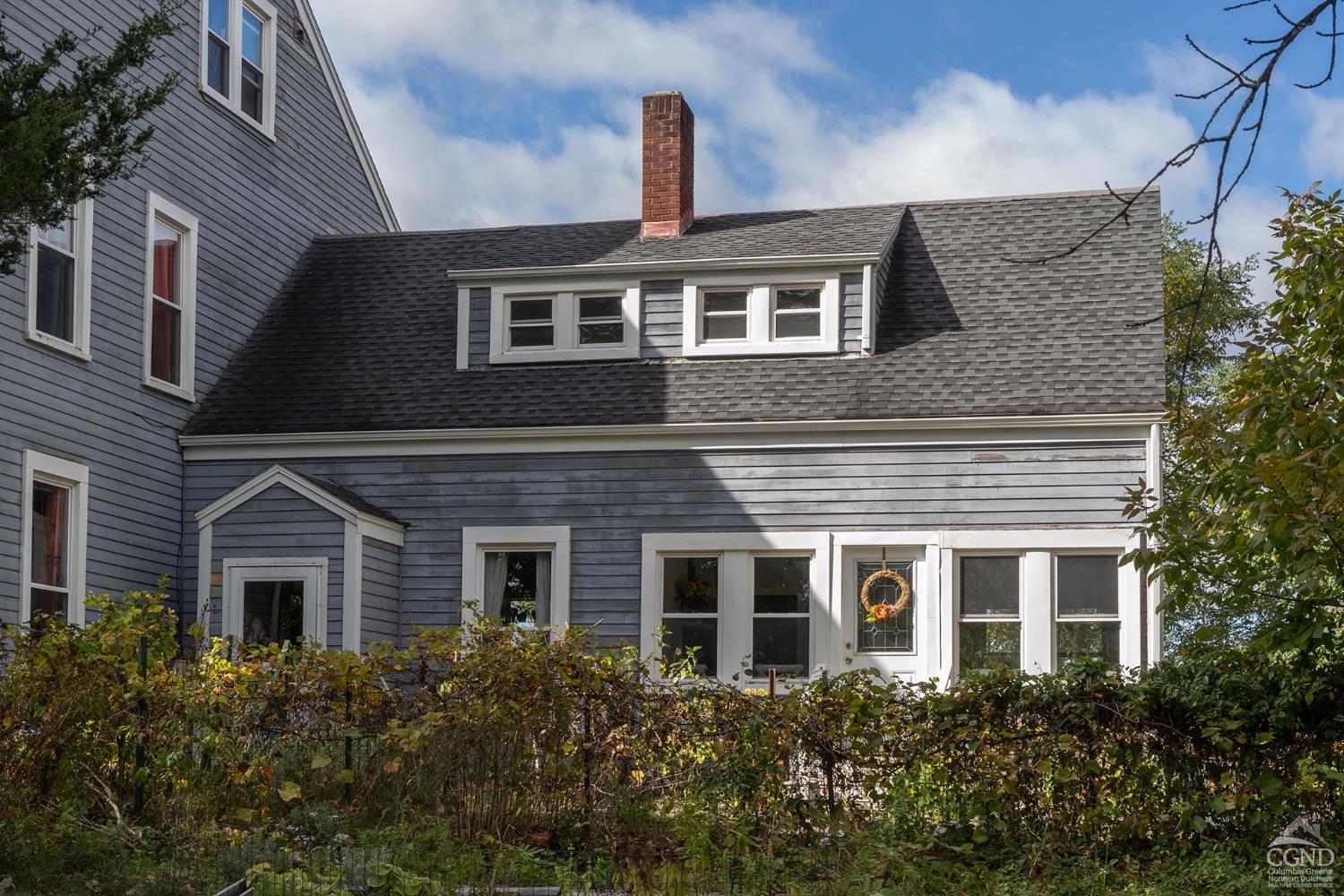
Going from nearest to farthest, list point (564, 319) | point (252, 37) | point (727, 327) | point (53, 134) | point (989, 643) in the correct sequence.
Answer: point (53, 134)
point (989, 643)
point (727, 327)
point (564, 319)
point (252, 37)

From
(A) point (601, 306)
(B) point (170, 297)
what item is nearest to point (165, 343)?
(B) point (170, 297)

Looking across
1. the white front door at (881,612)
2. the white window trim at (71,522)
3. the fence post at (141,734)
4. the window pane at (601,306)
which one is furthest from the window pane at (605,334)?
the fence post at (141,734)

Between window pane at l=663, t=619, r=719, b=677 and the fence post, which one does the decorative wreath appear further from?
the fence post

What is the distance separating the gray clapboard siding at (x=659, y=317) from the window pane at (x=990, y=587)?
13.8ft

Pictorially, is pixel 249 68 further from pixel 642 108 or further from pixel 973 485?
pixel 973 485

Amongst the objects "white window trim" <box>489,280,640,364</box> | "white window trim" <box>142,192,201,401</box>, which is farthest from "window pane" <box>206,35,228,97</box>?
"white window trim" <box>489,280,640,364</box>

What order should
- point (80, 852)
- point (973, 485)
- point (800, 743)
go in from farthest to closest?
point (973, 485), point (800, 743), point (80, 852)

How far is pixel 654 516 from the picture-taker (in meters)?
16.0

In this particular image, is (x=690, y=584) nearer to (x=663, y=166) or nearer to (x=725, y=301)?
(x=725, y=301)

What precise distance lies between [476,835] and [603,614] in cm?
723

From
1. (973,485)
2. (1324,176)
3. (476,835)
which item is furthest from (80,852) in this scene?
(973,485)

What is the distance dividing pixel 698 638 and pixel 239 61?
909cm

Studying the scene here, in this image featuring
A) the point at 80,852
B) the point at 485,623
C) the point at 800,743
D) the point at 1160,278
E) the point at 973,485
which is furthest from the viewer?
the point at 1160,278

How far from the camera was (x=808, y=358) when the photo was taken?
16641mm
